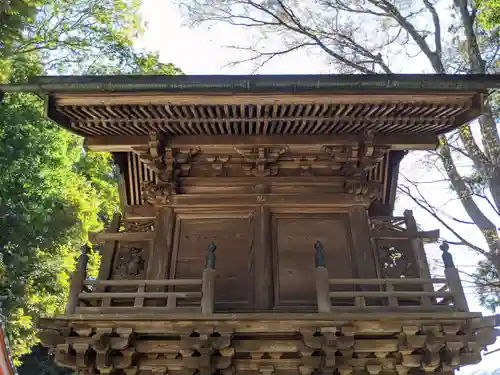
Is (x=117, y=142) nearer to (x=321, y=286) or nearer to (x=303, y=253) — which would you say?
(x=303, y=253)

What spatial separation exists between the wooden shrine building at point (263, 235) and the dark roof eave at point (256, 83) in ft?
0.06

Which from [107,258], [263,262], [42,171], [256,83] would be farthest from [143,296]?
[42,171]

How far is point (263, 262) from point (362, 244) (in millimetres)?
1393

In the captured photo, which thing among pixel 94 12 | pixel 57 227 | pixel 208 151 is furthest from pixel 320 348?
pixel 94 12

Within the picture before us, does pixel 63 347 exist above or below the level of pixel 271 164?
below

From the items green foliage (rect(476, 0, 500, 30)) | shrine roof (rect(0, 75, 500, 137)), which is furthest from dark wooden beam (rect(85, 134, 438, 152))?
green foliage (rect(476, 0, 500, 30))

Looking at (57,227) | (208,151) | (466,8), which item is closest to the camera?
(208,151)

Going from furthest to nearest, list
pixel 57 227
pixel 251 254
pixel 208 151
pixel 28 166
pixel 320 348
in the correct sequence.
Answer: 1. pixel 57 227
2. pixel 28 166
3. pixel 208 151
4. pixel 251 254
5. pixel 320 348

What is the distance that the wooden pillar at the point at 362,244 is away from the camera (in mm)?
5754

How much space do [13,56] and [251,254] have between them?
1177 cm

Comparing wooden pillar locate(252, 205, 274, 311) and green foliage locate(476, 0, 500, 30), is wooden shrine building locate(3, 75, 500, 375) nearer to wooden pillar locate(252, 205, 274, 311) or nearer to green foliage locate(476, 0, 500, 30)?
wooden pillar locate(252, 205, 274, 311)

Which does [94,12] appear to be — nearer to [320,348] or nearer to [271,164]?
[271,164]

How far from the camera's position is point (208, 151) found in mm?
6551

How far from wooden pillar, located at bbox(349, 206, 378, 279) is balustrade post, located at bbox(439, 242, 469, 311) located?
0.87 metres
